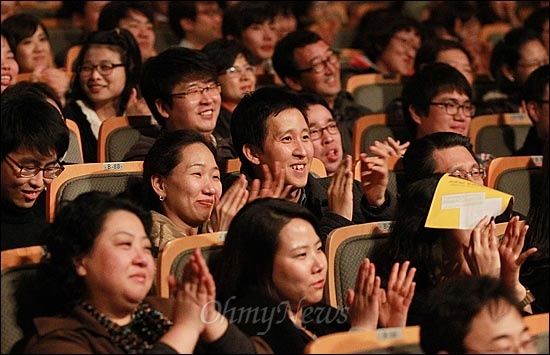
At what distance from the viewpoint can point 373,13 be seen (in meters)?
7.10

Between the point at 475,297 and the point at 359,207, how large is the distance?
4.33 ft

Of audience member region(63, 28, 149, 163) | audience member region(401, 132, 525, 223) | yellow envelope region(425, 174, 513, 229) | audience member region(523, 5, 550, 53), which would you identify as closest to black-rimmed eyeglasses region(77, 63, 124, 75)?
audience member region(63, 28, 149, 163)

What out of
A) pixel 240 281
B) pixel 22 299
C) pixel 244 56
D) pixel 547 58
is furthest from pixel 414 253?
pixel 547 58

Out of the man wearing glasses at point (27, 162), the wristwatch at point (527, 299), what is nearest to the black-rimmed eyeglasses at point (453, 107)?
the wristwatch at point (527, 299)

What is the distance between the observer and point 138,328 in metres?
2.85

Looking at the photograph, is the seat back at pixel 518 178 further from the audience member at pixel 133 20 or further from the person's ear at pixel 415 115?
the audience member at pixel 133 20

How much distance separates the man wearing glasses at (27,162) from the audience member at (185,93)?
844 millimetres

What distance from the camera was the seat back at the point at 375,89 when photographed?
576cm

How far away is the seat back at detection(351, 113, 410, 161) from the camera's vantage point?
16.3 ft

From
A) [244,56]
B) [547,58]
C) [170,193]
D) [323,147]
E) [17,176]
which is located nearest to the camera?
[17,176]

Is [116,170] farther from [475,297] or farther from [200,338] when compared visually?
[475,297]

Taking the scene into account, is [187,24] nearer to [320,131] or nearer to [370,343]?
[320,131]

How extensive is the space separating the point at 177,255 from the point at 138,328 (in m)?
0.36

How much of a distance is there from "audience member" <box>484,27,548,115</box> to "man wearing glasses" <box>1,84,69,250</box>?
2.83 m
